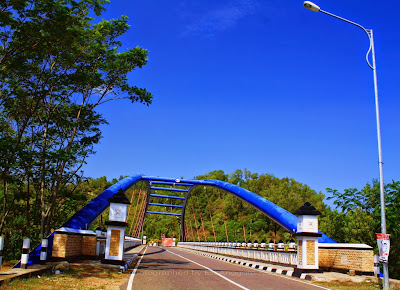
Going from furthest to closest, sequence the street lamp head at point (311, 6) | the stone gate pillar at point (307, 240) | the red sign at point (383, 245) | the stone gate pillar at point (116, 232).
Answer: the stone gate pillar at point (307, 240), the stone gate pillar at point (116, 232), the street lamp head at point (311, 6), the red sign at point (383, 245)

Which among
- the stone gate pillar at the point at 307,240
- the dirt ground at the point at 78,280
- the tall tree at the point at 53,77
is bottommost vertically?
the dirt ground at the point at 78,280

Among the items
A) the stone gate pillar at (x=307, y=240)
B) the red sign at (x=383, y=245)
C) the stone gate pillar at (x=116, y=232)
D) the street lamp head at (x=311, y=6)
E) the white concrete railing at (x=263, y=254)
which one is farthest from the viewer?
the white concrete railing at (x=263, y=254)

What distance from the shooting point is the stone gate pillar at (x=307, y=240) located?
44.8 ft

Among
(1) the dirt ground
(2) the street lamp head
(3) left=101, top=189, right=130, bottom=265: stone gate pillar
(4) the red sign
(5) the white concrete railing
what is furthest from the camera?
(5) the white concrete railing

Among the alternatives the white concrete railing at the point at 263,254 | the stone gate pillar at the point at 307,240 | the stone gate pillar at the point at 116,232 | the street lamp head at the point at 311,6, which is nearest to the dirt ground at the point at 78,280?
the stone gate pillar at the point at 116,232

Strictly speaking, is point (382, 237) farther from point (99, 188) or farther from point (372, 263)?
point (99, 188)

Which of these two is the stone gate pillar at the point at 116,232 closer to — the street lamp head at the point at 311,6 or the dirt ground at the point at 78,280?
the dirt ground at the point at 78,280

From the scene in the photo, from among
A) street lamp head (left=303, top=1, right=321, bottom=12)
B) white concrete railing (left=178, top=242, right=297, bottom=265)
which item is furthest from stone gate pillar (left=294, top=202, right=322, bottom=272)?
street lamp head (left=303, top=1, right=321, bottom=12)

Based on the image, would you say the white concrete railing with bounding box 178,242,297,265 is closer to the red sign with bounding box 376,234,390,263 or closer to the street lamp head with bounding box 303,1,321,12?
the red sign with bounding box 376,234,390,263

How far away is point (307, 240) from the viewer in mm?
14047

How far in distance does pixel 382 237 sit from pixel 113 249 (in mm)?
8476

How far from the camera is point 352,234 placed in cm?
1766

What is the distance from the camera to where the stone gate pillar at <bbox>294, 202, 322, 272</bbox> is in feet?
44.8

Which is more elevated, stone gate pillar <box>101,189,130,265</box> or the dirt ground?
stone gate pillar <box>101,189,130,265</box>
